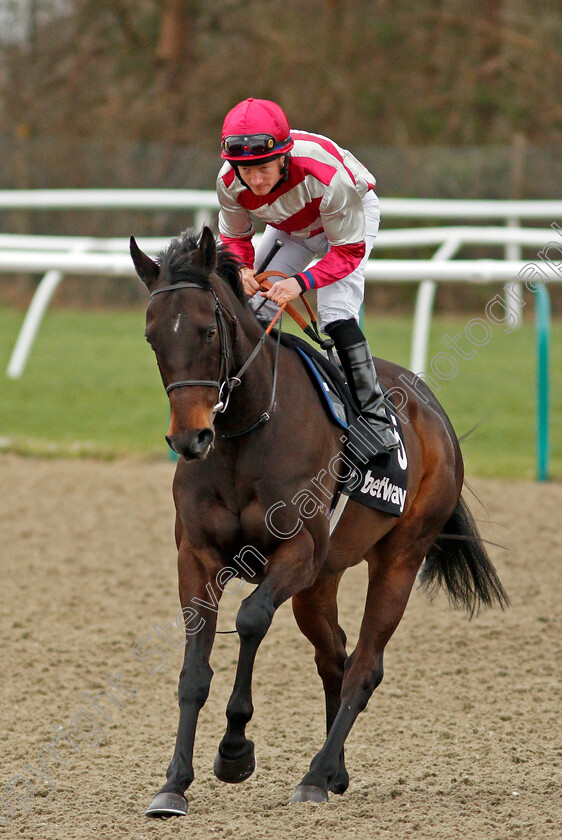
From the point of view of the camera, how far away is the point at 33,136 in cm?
1847

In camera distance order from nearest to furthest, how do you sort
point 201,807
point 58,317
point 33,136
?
point 201,807 → point 58,317 → point 33,136

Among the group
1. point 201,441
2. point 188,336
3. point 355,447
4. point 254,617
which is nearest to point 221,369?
point 188,336

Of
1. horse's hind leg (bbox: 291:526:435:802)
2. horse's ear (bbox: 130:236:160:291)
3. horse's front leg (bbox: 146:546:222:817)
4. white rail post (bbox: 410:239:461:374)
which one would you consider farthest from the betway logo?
white rail post (bbox: 410:239:461:374)

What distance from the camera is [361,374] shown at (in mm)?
3785

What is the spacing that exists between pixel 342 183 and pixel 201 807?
6.42 ft

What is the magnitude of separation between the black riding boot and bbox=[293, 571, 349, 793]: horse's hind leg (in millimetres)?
530

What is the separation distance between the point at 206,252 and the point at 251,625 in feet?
3.40

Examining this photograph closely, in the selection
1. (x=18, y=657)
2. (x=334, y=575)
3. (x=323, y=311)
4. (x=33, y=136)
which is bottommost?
(x=18, y=657)

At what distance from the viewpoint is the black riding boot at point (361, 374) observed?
3.77m

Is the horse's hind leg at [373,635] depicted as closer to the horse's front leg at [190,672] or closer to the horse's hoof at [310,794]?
the horse's hoof at [310,794]

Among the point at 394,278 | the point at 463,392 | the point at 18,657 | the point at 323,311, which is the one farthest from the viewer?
the point at 463,392

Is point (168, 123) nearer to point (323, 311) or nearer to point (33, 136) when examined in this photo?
point (33, 136)

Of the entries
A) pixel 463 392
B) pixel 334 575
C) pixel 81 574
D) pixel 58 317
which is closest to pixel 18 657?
pixel 81 574

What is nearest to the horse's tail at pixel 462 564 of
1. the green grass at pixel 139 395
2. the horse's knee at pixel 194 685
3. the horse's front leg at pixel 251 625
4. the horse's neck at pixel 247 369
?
the horse's front leg at pixel 251 625
